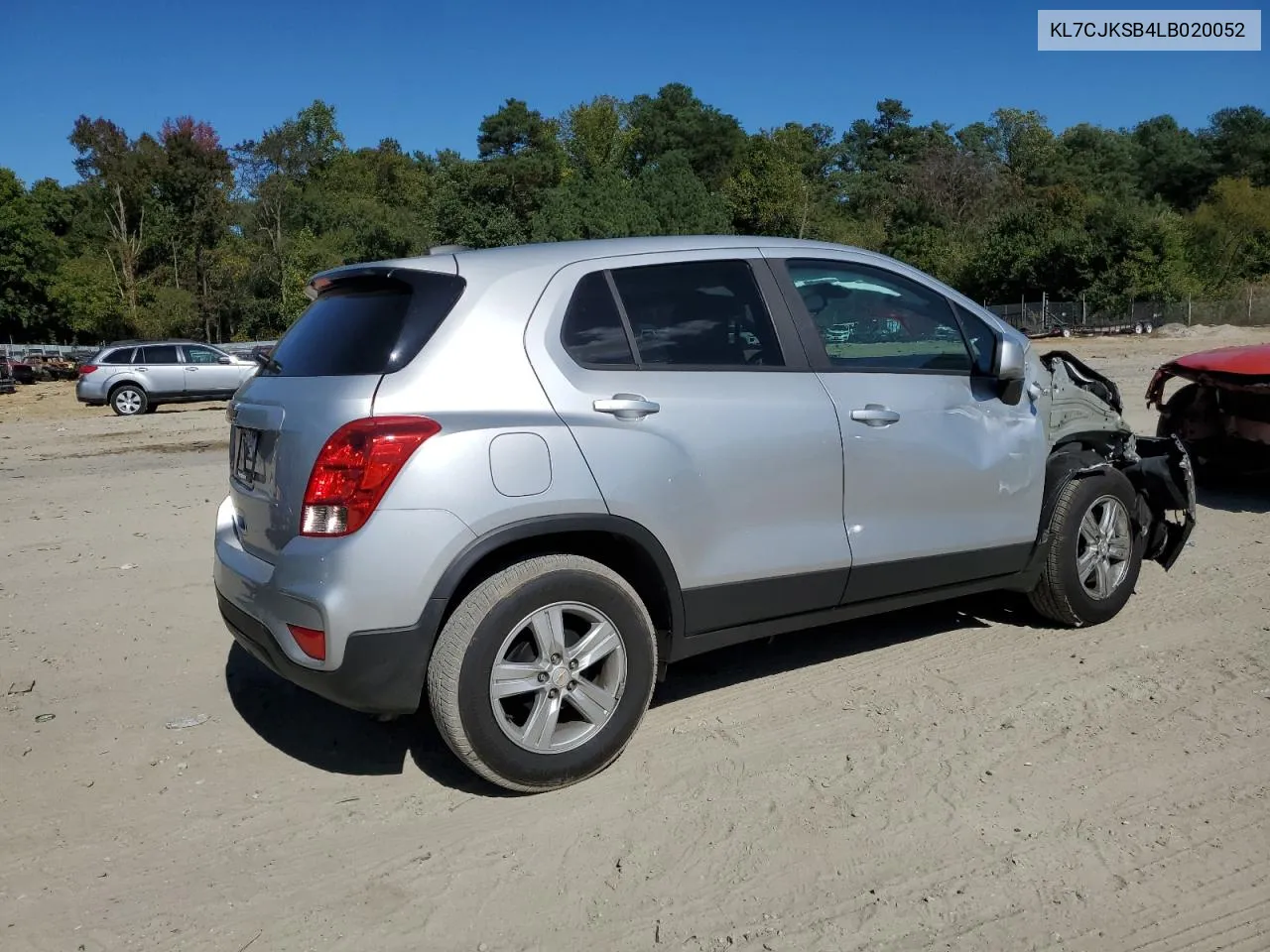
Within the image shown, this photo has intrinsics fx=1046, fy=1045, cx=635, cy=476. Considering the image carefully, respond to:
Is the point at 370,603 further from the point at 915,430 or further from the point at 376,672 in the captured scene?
the point at 915,430

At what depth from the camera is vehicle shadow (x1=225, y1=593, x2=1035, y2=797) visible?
3904 millimetres

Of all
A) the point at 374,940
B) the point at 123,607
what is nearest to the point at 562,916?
the point at 374,940

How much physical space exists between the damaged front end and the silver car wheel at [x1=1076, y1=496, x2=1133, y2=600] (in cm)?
15

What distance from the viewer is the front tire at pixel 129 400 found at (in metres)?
23.3

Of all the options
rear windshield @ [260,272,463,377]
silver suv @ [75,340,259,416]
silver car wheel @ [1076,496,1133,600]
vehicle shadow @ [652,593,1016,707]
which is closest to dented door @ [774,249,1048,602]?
silver car wheel @ [1076,496,1133,600]

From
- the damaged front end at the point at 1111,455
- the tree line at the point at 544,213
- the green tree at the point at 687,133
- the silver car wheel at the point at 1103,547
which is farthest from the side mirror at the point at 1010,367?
the green tree at the point at 687,133

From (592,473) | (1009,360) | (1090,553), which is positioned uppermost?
(1009,360)

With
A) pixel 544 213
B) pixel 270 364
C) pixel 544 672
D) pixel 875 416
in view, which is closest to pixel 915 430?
pixel 875 416

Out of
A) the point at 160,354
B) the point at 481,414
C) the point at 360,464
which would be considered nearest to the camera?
the point at 360,464

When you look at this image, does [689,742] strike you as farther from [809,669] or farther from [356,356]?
[356,356]

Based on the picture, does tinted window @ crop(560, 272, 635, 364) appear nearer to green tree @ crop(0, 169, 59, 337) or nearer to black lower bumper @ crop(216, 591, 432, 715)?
black lower bumper @ crop(216, 591, 432, 715)

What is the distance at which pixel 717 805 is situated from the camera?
11.4 feet

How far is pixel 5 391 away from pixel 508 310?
3247cm

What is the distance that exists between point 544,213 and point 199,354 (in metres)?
34.6
